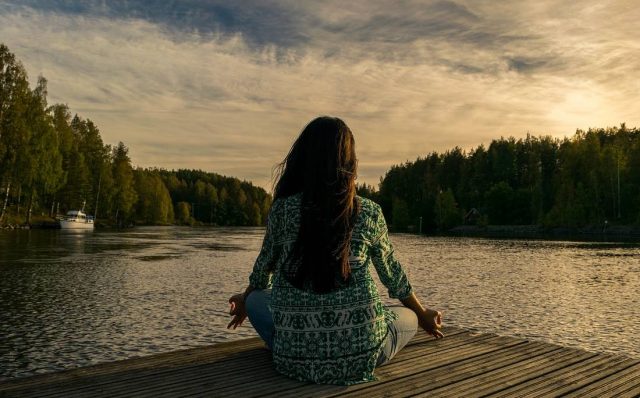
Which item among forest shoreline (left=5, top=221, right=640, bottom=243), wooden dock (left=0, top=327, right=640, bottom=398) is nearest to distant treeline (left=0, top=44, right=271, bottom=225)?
forest shoreline (left=5, top=221, right=640, bottom=243)

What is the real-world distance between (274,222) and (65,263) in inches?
980

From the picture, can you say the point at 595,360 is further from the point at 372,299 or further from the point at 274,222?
the point at 274,222

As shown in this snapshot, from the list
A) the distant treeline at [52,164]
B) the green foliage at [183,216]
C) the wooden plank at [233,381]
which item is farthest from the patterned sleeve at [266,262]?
the green foliage at [183,216]

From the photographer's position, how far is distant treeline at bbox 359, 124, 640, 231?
9612 centimetres

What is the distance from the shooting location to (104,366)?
551 centimetres

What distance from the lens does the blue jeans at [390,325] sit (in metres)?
5.03

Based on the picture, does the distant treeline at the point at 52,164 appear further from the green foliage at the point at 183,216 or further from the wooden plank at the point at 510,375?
the wooden plank at the point at 510,375

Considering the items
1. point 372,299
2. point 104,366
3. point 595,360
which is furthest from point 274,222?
point 595,360

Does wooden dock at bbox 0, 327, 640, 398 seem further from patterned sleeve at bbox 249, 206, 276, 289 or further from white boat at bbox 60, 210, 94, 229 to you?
white boat at bbox 60, 210, 94, 229

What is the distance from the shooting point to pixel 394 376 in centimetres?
507

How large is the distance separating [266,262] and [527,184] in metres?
145

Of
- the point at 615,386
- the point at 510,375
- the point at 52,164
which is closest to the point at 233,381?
the point at 510,375

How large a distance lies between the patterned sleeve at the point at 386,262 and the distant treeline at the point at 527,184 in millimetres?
98927

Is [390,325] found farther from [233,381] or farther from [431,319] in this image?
[233,381]
